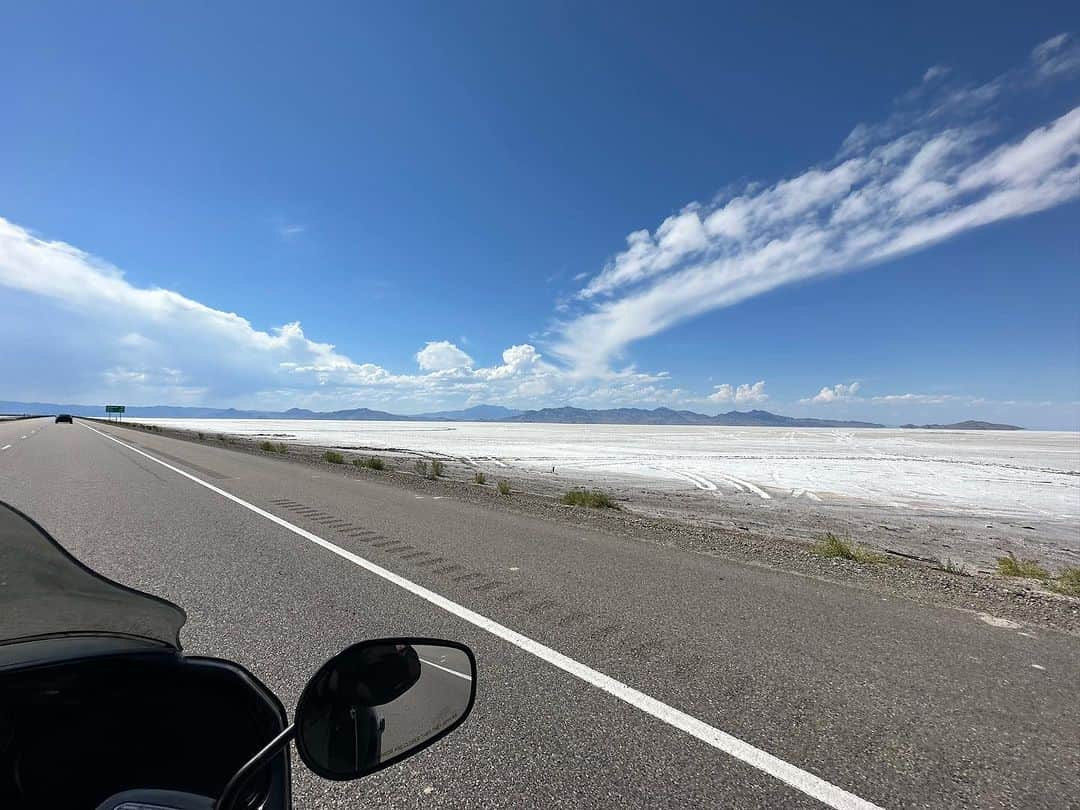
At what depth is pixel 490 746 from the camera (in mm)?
2684

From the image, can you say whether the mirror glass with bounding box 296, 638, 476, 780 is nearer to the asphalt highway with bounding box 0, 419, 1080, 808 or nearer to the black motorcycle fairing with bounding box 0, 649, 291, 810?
the black motorcycle fairing with bounding box 0, 649, 291, 810

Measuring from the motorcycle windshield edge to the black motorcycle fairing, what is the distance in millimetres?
177

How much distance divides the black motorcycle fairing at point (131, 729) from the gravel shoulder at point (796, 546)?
19.8 ft

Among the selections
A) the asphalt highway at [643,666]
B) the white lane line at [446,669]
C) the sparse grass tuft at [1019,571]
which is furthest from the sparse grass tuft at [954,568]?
the white lane line at [446,669]

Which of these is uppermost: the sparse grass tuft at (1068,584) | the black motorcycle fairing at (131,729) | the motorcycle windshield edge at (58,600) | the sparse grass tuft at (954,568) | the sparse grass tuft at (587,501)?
the motorcycle windshield edge at (58,600)

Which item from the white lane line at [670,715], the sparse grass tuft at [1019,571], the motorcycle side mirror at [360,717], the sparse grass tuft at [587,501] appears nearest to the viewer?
the motorcycle side mirror at [360,717]

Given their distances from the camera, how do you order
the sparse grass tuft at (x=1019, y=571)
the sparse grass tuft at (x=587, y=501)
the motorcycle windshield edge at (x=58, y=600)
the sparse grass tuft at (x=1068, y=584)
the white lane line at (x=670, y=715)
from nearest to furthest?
the motorcycle windshield edge at (x=58, y=600) → the white lane line at (x=670, y=715) → the sparse grass tuft at (x=1068, y=584) → the sparse grass tuft at (x=1019, y=571) → the sparse grass tuft at (x=587, y=501)

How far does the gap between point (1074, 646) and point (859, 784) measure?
3331 millimetres

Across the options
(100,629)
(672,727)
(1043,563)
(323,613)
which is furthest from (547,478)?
(100,629)

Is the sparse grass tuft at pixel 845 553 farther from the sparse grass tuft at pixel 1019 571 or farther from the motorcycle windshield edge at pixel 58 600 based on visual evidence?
the motorcycle windshield edge at pixel 58 600

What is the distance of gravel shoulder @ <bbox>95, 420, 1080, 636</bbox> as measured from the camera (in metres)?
5.39

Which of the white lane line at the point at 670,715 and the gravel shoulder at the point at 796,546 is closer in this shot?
the white lane line at the point at 670,715

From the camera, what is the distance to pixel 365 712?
1.35 m

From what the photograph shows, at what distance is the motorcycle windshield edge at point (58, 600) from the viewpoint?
5.06 feet
